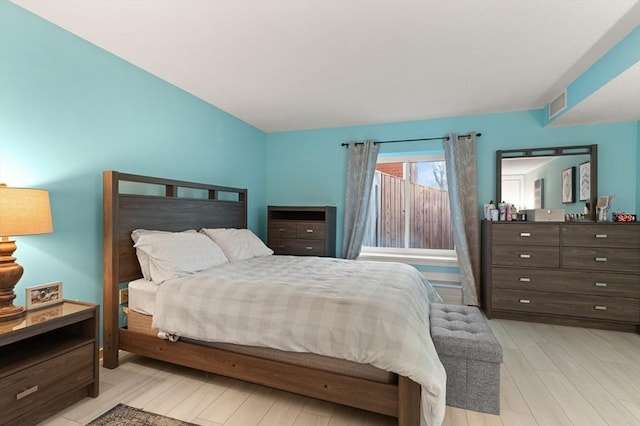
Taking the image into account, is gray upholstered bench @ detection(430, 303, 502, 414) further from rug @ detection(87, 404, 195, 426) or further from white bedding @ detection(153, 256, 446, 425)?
rug @ detection(87, 404, 195, 426)

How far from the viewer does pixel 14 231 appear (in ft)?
5.06

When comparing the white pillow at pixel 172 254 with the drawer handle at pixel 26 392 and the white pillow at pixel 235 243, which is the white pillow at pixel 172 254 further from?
the drawer handle at pixel 26 392

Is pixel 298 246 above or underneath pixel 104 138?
underneath

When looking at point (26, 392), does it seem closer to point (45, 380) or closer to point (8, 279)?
point (45, 380)

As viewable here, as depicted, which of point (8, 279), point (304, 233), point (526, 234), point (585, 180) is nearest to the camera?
point (8, 279)

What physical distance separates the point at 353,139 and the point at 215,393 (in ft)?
11.2

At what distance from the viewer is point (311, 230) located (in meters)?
4.02

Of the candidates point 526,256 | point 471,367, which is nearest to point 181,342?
point 471,367

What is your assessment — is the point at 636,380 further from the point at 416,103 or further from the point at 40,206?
the point at 40,206

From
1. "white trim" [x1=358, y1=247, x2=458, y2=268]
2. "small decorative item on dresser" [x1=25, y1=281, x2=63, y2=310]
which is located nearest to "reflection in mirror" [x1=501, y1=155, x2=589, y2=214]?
"white trim" [x1=358, y1=247, x2=458, y2=268]

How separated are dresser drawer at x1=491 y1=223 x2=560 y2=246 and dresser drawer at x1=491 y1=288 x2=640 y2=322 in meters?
0.54

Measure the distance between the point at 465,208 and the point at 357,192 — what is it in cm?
138

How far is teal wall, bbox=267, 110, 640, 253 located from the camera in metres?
3.30

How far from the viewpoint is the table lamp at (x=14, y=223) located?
1530mm
